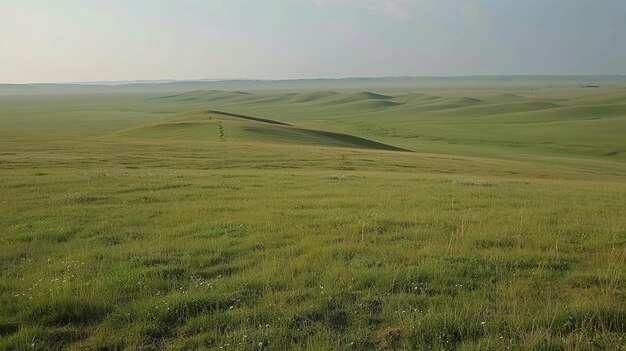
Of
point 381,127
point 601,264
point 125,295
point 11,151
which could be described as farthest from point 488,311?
point 381,127

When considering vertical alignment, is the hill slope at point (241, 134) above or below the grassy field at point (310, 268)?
below

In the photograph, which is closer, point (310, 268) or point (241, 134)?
point (310, 268)

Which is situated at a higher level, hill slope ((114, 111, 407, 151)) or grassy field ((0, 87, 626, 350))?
grassy field ((0, 87, 626, 350))

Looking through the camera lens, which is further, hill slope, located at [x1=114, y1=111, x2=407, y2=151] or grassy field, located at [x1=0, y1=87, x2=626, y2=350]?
hill slope, located at [x1=114, y1=111, x2=407, y2=151]

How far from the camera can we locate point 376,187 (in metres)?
18.0

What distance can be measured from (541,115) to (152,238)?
377ft

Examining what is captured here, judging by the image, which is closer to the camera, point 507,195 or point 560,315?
point 560,315

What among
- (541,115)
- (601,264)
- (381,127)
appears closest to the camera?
(601,264)

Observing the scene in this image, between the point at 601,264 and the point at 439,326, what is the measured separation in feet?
11.8

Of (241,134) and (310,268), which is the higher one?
(310,268)

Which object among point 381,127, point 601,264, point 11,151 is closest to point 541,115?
point 381,127

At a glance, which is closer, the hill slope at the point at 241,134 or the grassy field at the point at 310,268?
the grassy field at the point at 310,268

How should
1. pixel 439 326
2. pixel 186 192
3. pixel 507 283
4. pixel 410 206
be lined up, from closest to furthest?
pixel 439 326, pixel 507 283, pixel 410 206, pixel 186 192

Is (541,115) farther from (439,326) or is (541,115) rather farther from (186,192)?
(439,326)
